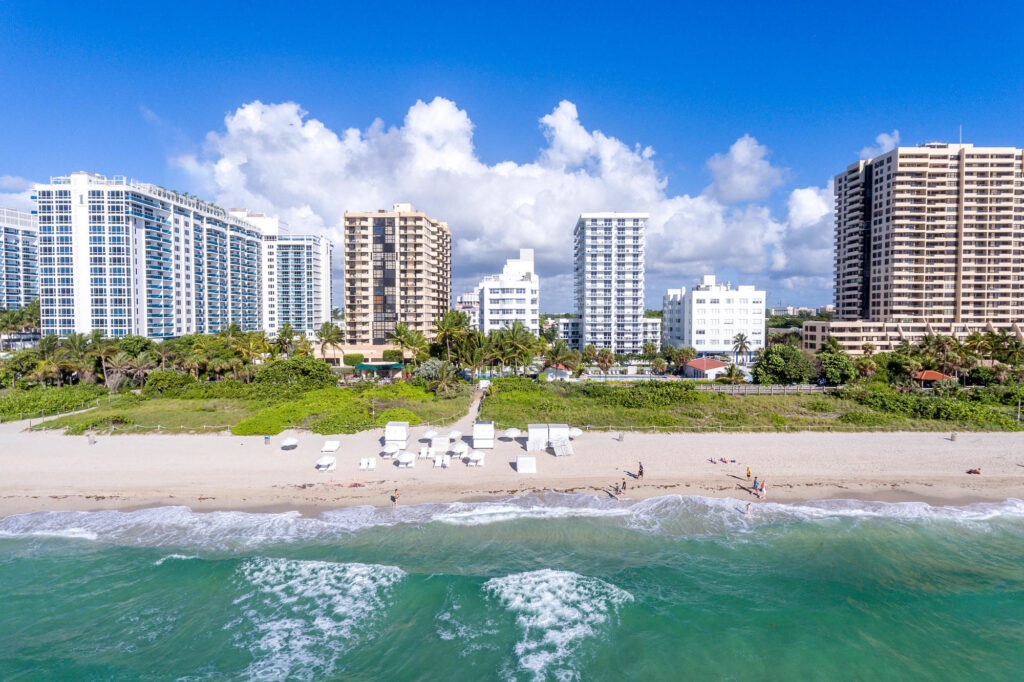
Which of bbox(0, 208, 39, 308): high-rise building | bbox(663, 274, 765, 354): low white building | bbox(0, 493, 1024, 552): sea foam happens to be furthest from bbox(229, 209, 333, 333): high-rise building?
bbox(0, 493, 1024, 552): sea foam

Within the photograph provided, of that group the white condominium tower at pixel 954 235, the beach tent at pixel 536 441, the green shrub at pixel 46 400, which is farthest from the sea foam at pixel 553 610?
the white condominium tower at pixel 954 235

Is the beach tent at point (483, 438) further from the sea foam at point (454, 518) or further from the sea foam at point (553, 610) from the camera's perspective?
the sea foam at point (553, 610)

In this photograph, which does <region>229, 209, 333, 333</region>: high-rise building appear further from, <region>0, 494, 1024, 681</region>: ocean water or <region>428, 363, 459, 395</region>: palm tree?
<region>0, 494, 1024, 681</region>: ocean water

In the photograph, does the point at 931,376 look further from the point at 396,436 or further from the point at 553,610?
the point at 396,436

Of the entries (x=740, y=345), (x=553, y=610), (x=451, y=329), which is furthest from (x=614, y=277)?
(x=553, y=610)

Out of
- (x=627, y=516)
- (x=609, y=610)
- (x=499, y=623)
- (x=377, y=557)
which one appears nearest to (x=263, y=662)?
(x=377, y=557)

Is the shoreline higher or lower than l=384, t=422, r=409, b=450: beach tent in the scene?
lower
